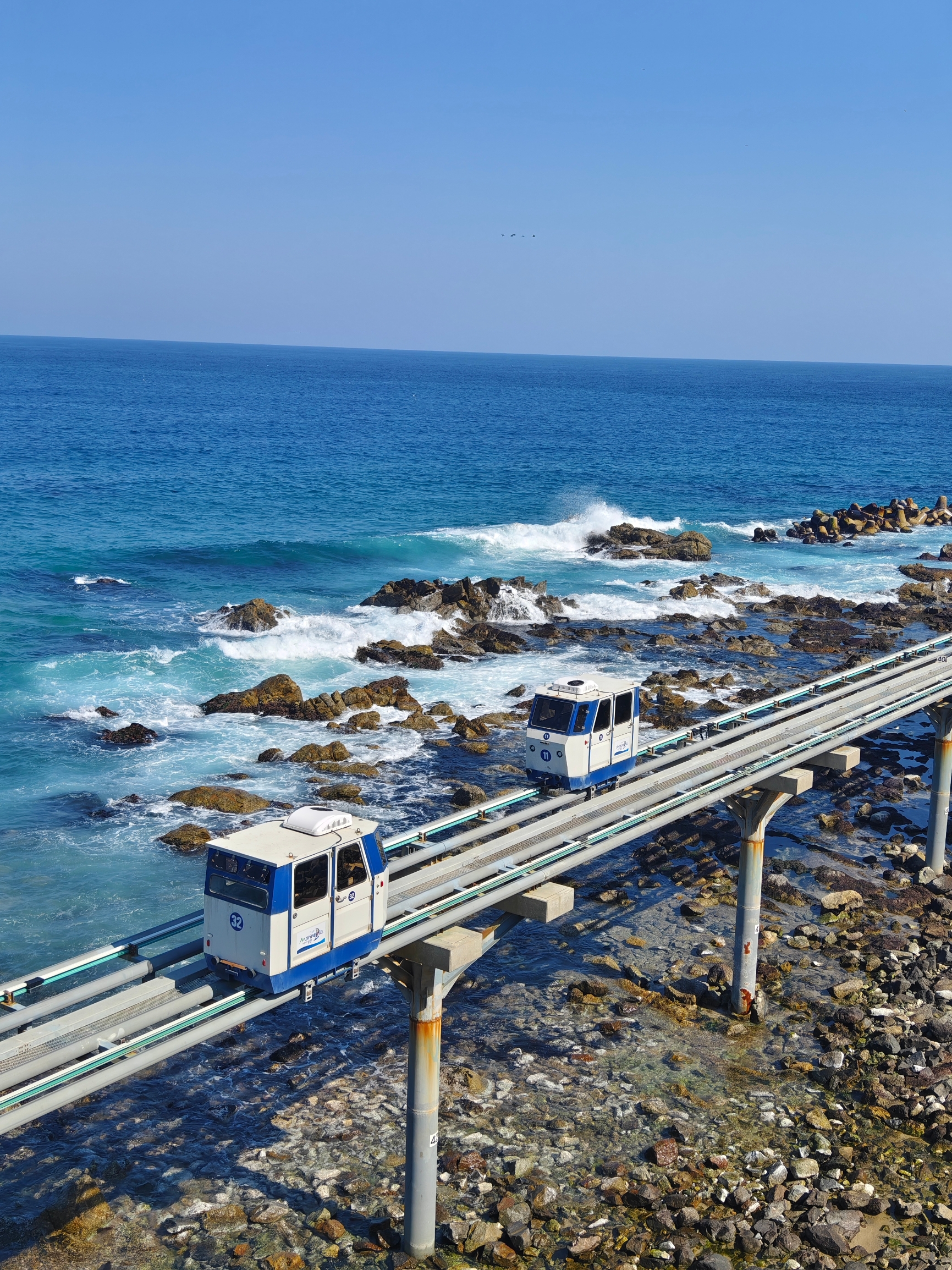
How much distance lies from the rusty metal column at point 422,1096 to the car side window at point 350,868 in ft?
7.79

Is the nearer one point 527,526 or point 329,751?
point 329,751

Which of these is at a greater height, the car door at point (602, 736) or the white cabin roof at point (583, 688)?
the white cabin roof at point (583, 688)

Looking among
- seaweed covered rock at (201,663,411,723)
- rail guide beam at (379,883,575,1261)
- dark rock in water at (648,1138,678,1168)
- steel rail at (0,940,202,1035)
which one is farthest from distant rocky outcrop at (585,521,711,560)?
steel rail at (0,940,202,1035)

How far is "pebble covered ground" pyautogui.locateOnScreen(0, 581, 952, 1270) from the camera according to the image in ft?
62.5

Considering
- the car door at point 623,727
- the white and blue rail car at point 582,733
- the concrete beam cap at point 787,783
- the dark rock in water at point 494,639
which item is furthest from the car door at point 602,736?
the dark rock in water at point 494,639

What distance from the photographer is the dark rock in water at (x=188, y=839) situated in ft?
112

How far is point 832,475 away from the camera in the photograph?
133625mm

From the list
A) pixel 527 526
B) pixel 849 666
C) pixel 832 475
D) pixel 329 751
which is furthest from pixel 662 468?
pixel 329 751

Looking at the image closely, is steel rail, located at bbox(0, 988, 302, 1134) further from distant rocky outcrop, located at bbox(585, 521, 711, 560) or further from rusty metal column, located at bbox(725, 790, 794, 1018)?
distant rocky outcrop, located at bbox(585, 521, 711, 560)

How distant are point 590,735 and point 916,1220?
9869 millimetres

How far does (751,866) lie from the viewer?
26.7m

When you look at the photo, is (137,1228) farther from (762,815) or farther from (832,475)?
(832,475)

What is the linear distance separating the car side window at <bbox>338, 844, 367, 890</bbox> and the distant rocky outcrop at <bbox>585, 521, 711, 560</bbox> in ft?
221

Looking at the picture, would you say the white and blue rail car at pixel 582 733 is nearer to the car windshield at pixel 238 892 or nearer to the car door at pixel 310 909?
the car door at pixel 310 909
